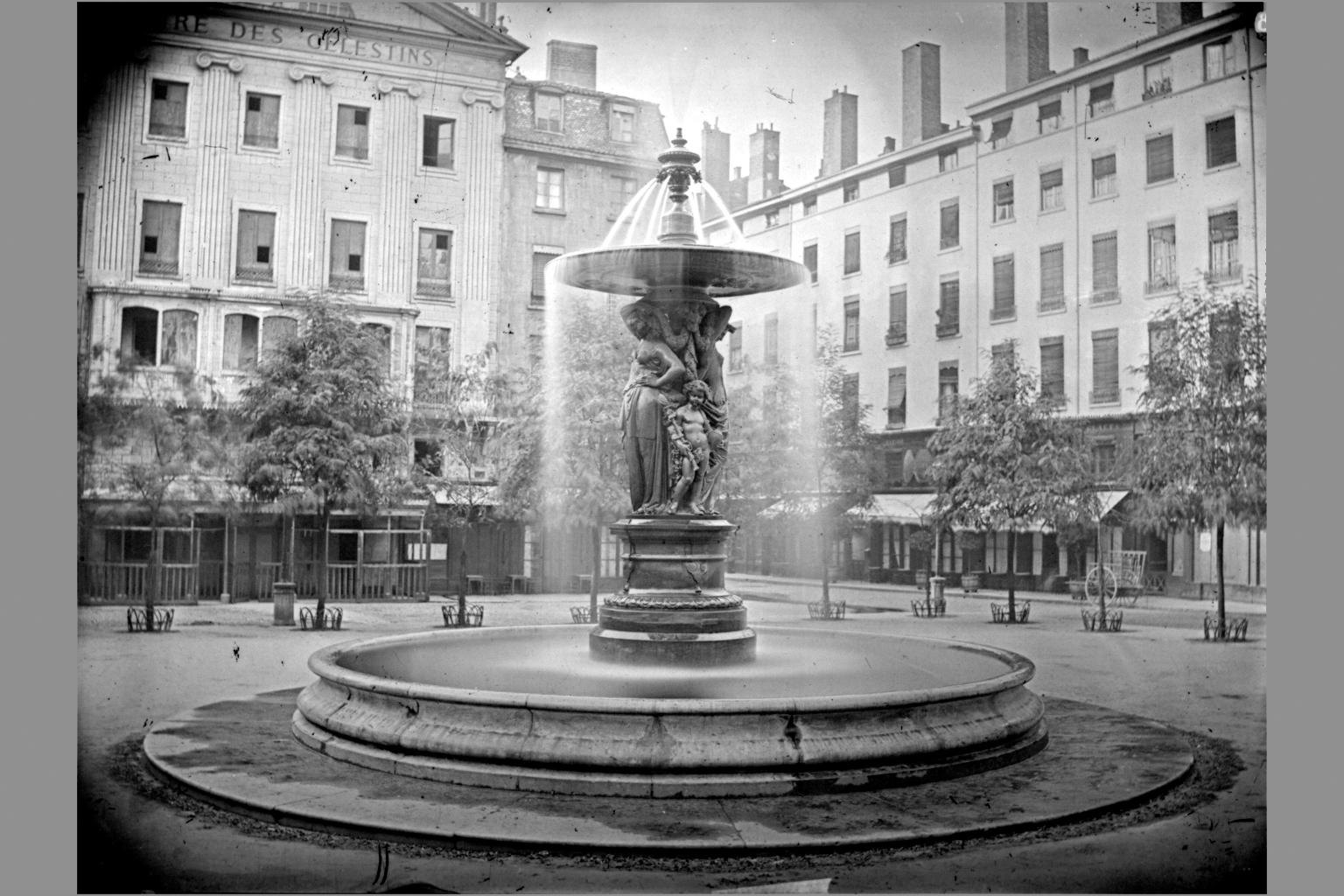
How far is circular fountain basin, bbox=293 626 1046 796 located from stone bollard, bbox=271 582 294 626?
1105 cm

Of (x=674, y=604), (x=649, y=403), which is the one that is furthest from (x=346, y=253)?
(x=674, y=604)

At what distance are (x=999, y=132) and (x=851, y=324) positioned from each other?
4.14 metres

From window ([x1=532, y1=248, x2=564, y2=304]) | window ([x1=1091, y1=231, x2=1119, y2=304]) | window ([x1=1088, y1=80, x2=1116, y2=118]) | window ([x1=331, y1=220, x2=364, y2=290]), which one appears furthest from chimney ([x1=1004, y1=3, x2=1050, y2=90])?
window ([x1=331, y1=220, x2=364, y2=290])

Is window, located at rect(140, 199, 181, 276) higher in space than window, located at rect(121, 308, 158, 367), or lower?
higher

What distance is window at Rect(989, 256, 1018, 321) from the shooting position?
20719 millimetres

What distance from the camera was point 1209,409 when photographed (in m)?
16.6

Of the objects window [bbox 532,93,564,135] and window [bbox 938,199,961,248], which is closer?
window [bbox 532,93,564,135]

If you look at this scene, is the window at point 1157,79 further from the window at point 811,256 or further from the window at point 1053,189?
the window at point 811,256

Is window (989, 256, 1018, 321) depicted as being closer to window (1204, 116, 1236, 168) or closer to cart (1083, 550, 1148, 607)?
cart (1083, 550, 1148, 607)

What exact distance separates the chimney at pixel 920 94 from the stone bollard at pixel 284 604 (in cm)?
1270

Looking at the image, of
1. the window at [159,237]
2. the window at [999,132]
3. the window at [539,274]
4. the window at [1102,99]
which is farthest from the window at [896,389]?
the window at [159,237]

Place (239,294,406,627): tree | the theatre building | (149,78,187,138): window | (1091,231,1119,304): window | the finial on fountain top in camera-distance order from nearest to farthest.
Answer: the finial on fountain top, (149,78,187,138): window, the theatre building, (1091,231,1119,304): window, (239,294,406,627): tree

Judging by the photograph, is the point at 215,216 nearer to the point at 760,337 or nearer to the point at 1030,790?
the point at 760,337

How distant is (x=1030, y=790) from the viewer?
778 centimetres
